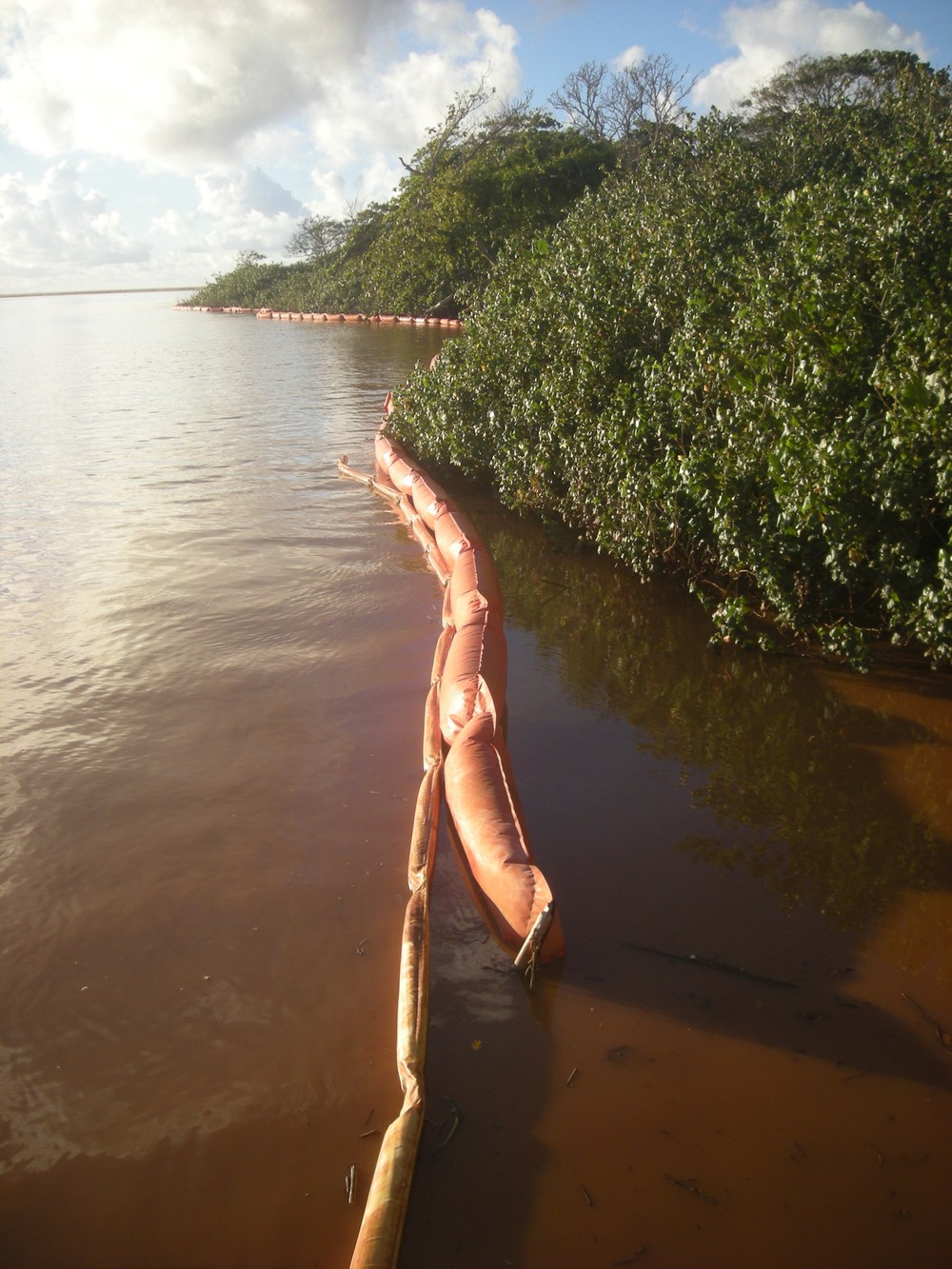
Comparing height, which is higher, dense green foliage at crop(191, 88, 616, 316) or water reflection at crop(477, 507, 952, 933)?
dense green foliage at crop(191, 88, 616, 316)

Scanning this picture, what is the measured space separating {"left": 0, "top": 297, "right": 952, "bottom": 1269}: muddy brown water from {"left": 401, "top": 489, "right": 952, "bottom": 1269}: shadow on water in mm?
13

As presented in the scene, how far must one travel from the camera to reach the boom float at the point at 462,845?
263cm

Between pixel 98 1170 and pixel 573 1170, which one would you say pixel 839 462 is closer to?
pixel 573 1170

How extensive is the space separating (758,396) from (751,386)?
165 millimetres

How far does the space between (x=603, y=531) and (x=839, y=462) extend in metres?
2.64

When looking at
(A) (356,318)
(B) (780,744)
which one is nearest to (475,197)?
(A) (356,318)

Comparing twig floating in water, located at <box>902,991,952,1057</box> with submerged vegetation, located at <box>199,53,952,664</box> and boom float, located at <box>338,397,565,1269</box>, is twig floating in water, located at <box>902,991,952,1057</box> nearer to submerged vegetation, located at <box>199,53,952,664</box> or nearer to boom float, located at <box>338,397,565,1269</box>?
boom float, located at <box>338,397,565,1269</box>

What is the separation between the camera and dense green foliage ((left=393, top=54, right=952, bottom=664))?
5129 millimetres

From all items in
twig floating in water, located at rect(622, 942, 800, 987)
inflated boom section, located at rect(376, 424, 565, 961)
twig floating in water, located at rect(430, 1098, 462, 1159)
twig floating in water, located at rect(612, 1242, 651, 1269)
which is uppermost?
inflated boom section, located at rect(376, 424, 565, 961)

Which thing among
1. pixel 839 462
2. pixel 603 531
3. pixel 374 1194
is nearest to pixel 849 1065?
pixel 374 1194

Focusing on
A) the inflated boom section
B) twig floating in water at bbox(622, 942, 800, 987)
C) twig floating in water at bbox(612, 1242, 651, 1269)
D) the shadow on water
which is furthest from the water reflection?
twig floating in water at bbox(612, 1242, 651, 1269)

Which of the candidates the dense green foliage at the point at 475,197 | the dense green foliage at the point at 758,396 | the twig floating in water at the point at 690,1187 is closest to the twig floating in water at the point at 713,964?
the twig floating in water at the point at 690,1187

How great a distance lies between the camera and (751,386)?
579 centimetres

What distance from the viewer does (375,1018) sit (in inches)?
133
